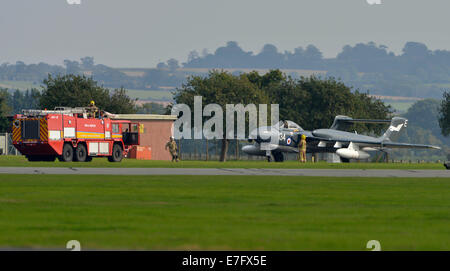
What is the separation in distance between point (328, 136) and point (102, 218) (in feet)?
167

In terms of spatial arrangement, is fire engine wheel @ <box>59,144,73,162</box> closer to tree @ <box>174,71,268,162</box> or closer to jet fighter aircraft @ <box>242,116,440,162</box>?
jet fighter aircraft @ <box>242,116,440,162</box>

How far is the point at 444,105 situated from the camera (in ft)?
344

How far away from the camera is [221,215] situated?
15.9 m

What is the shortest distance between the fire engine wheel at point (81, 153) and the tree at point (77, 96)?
36.1 m

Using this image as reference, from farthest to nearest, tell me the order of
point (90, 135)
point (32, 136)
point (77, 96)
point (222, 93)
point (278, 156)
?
point (77, 96)
point (222, 93)
point (278, 156)
point (90, 135)
point (32, 136)

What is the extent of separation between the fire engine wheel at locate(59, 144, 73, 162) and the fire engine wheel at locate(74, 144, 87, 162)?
0.51 meters

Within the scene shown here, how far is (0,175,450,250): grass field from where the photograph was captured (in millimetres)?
12266

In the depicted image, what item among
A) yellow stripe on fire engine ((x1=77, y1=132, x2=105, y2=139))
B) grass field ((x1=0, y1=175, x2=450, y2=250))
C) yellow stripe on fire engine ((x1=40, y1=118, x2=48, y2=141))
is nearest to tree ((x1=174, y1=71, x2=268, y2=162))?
yellow stripe on fire engine ((x1=77, y1=132, x2=105, y2=139))

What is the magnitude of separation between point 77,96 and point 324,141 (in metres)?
32.0

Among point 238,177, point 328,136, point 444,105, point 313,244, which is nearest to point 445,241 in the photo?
point 313,244

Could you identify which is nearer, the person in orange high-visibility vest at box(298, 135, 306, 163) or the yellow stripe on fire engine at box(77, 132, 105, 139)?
the yellow stripe on fire engine at box(77, 132, 105, 139)

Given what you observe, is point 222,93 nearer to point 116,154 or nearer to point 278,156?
point 278,156

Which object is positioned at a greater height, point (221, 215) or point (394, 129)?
point (394, 129)

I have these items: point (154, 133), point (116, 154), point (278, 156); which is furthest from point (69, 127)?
point (154, 133)
